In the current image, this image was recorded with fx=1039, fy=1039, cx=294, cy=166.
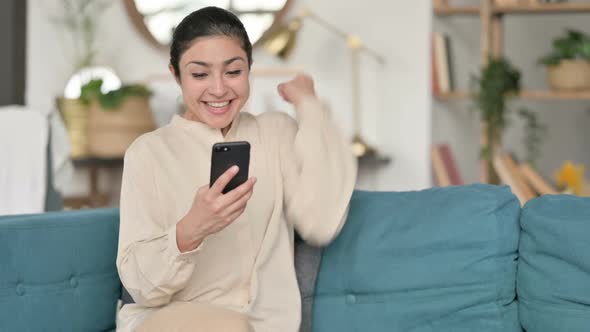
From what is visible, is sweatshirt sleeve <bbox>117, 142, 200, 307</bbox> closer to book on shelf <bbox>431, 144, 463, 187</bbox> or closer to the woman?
the woman

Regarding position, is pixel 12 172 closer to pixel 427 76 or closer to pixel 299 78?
pixel 299 78

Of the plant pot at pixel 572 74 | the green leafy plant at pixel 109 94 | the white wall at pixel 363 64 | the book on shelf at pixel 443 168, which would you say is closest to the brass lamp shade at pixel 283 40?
the white wall at pixel 363 64

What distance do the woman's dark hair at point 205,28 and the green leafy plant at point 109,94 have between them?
3.37m

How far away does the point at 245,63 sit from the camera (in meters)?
2.09

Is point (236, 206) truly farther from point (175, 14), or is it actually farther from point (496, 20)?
point (175, 14)

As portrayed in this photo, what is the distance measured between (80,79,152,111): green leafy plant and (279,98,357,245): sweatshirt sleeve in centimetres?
335

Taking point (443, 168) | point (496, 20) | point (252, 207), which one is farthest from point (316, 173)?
point (496, 20)

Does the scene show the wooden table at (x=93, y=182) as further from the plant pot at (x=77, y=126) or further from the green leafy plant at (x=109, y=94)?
the green leafy plant at (x=109, y=94)

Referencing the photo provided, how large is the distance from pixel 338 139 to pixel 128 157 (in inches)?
17.3

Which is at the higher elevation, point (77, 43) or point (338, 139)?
point (77, 43)

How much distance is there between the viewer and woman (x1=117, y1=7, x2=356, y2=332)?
6.55 feet

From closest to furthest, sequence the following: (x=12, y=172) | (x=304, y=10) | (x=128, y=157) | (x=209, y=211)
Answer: (x=209, y=211)
(x=128, y=157)
(x=12, y=172)
(x=304, y=10)

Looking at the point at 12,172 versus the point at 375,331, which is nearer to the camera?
the point at 375,331

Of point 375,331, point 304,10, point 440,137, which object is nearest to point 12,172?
point 375,331
